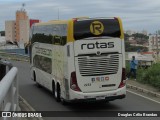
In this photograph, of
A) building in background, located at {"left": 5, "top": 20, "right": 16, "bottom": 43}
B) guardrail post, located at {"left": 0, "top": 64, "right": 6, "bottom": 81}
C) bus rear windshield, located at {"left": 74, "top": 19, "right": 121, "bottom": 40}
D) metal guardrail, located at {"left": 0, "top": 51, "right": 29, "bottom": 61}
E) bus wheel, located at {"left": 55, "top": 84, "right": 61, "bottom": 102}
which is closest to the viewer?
bus rear windshield, located at {"left": 74, "top": 19, "right": 121, "bottom": 40}

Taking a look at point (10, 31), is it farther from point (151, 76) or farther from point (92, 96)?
point (92, 96)

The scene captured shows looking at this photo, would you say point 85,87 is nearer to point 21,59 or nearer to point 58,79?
point 58,79

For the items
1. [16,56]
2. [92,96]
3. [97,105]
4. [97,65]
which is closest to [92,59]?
[97,65]

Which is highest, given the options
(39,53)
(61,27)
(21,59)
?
(61,27)

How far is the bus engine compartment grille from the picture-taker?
46.3ft

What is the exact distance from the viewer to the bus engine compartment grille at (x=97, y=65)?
14102 mm

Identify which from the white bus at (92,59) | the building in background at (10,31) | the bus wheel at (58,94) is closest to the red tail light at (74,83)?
the white bus at (92,59)

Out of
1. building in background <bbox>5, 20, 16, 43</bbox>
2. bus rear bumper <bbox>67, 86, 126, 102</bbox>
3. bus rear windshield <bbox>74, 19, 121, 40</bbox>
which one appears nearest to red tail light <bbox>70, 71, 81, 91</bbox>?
bus rear bumper <bbox>67, 86, 126, 102</bbox>

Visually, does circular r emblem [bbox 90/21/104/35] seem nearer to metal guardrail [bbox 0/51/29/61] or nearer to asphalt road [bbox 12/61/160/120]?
asphalt road [bbox 12/61/160/120]

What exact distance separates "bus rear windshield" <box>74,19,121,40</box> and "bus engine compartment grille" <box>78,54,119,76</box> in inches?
28.9

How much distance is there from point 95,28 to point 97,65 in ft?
4.08

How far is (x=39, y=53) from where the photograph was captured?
20.2 meters

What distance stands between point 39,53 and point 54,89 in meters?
3.72

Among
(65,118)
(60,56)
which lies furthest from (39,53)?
(65,118)
